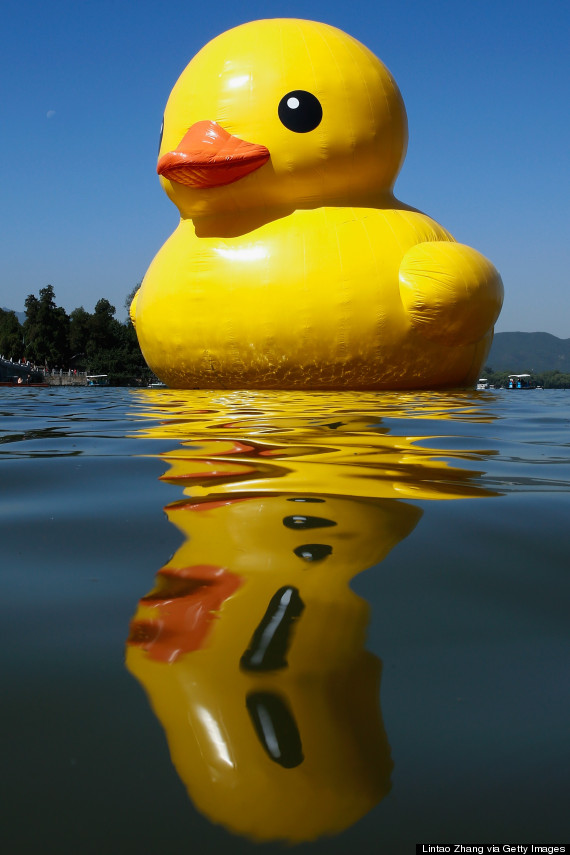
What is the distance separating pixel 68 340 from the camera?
53.8 meters

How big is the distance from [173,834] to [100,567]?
69 cm

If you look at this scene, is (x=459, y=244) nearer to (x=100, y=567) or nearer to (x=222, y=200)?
(x=222, y=200)

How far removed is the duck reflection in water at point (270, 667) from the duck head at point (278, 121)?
688cm

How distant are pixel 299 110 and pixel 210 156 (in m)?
1.08

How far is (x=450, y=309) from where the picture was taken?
756cm

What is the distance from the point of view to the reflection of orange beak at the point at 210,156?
7496 mm

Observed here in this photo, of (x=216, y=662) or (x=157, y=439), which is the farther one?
(x=157, y=439)

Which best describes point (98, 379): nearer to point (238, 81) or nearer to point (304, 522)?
point (238, 81)

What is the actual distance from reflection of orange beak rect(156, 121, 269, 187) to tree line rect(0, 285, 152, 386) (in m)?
40.3

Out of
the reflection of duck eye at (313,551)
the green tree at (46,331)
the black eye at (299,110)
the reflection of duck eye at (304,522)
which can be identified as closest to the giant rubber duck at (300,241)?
the black eye at (299,110)

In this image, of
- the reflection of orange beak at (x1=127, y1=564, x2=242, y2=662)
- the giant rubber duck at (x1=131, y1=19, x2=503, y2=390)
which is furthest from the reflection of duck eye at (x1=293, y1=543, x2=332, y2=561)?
the giant rubber duck at (x1=131, y1=19, x2=503, y2=390)

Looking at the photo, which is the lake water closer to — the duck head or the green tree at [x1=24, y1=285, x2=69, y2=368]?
the duck head

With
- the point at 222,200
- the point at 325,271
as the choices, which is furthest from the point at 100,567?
the point at 222,200

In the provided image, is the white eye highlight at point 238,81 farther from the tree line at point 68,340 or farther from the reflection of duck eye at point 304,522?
the tree line at point 68,340
